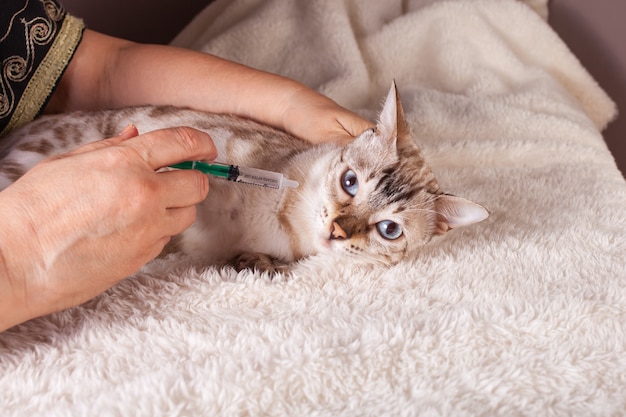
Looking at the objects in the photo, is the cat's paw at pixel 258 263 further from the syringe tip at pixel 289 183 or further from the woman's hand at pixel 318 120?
the woman's hand at pixel 318 120

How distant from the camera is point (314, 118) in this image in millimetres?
1350

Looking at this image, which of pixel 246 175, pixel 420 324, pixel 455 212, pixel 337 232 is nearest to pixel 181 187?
pixel 246 175

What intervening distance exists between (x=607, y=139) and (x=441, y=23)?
0.73 meters

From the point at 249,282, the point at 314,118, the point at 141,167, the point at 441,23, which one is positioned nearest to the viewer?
the point at 141,167

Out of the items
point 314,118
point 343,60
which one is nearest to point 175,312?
point 314,118

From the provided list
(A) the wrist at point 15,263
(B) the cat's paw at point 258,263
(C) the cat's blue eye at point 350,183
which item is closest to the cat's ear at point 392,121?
(C) the cat's blue eye at point 350,183

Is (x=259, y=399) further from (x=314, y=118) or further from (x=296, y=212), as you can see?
(x=314, y=118)

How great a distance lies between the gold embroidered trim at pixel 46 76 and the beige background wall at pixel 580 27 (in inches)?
24.1

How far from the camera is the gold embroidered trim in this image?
50.4 inches

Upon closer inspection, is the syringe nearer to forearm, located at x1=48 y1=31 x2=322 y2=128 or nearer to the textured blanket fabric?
the textured blanket fabric

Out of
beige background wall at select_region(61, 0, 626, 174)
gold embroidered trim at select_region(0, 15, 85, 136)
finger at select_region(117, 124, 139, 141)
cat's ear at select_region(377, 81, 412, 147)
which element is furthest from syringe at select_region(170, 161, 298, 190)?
beige background wall at select_region(61, 0, 626, 174)

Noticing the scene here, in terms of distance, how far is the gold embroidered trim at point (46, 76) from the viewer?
128cm

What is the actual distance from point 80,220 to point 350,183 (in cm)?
52

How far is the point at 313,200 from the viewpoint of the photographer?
1184mm
